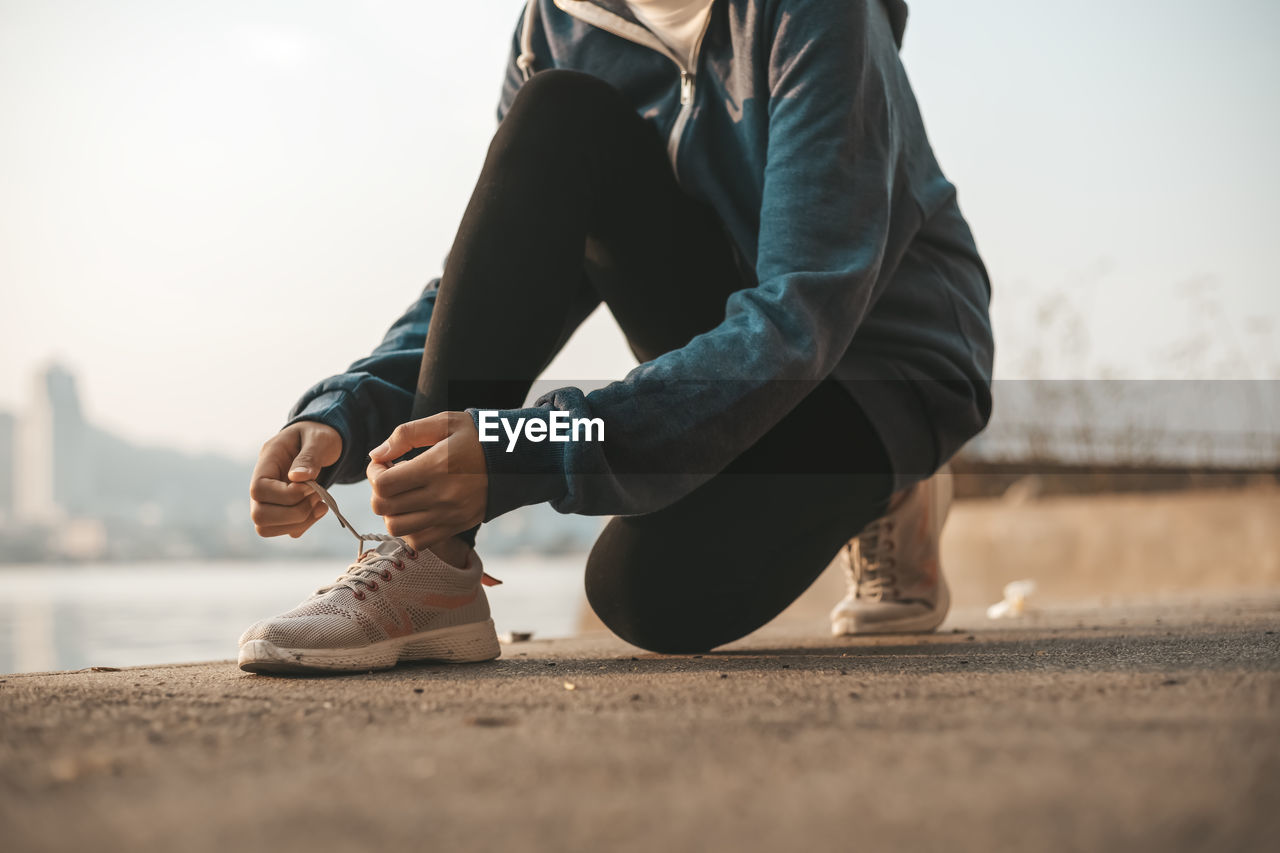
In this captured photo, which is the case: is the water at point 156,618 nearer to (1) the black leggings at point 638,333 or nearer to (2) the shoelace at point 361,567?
(2) the shoelace at point 361,567

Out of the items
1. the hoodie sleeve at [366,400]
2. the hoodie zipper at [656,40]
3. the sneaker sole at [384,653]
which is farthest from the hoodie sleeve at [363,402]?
the hoodie zipper at [656,40]

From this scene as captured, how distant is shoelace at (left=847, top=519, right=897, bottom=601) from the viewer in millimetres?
1534

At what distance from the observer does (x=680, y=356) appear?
37.1 inches

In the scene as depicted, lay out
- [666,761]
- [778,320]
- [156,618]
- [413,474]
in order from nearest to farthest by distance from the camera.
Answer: [666,761]
[413,474]
[778,320]
[156,618]

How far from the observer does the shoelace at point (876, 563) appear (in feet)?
5.03

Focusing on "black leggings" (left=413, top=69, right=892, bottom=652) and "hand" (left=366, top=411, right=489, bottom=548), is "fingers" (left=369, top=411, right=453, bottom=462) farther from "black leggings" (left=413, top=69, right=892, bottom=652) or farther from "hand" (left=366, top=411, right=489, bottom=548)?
"black leggings" (left=413, top=69, right=892, bottom=652)

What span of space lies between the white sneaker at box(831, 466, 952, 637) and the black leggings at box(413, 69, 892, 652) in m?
0.16

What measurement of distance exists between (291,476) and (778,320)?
1.79 feet

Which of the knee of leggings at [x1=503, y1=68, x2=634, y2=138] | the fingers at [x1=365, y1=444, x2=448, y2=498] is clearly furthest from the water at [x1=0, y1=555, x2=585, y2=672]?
the knee of leggings at [x1=503, y1=68, x2=634, y2=138]

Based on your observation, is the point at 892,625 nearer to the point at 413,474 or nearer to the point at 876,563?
the point at 876,563

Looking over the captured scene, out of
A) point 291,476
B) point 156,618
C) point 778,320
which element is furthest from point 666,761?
point 156,618

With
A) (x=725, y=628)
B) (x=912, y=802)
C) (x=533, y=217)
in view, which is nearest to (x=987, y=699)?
(x=912, y=802)

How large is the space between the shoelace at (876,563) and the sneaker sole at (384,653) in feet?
2.23

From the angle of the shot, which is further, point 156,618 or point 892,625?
point 156,618
